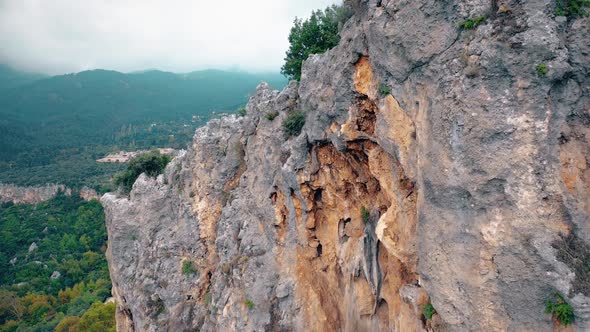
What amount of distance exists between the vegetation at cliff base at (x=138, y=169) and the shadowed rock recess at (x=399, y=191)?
277 inches

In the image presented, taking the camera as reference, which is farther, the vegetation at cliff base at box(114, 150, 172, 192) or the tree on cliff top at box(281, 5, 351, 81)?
the vegetation at cliff base at box(114, 150, 172, 192)

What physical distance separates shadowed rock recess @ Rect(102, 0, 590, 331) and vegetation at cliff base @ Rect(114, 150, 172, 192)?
7026mm

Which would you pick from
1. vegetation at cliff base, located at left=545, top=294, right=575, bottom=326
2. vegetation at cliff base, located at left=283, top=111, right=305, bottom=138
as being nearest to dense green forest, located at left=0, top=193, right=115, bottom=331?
vegetation at cliff base, located at left=283, top=111, right=305, bottom=138

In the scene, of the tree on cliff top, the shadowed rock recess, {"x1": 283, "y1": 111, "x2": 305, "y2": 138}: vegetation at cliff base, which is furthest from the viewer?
the tree on cliff top

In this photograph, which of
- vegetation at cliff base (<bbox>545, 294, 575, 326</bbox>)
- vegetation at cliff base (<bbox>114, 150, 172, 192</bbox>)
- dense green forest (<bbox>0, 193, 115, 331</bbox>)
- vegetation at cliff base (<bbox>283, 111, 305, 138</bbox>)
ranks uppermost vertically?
vegetation at cliff base (<bbox>283, 111, 305, 138</bbox>)

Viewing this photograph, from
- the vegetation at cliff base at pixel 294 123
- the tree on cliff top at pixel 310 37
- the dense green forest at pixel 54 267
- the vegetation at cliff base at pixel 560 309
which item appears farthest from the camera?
the dense green forest at pixel 54 267

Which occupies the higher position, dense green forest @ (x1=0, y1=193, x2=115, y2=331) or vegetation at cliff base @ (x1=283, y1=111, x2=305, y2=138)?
vegetation at cliff base @ (x1=283, y1=111, x2=305, y2=138)

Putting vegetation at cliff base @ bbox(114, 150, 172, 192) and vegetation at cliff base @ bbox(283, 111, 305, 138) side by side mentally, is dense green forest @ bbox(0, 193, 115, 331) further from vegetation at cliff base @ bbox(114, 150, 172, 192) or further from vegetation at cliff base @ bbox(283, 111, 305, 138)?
vegetation at cliff base @ bbox(283, 111, 305, 138)

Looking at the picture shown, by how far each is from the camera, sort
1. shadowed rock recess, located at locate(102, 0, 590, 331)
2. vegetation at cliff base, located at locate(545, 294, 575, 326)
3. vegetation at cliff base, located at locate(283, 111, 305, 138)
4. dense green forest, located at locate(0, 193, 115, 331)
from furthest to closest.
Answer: dense green forest, located at locate(0, 193, 115, 331) → vegetation at cliff base, located at locate(283, 111, 305, 138) → shadowed rock recess, located at locate(102, 0, 590, 331) → vegetation at cliff base, located at locate(545, 294, 575, 326)

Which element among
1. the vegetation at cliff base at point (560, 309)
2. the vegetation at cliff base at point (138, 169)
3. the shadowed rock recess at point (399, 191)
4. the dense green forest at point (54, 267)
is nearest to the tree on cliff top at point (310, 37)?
the shadowed rock recess at point (399, 191)

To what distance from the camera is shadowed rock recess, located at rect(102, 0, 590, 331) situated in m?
9.02

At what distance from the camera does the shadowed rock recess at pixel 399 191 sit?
9.02 metres

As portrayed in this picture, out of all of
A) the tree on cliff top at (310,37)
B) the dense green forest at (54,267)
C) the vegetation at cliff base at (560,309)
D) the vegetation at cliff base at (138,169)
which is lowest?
the dense green forest at (54,267)

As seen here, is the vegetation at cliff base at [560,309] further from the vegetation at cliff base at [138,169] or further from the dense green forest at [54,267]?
the dense green forest at [54,267]
